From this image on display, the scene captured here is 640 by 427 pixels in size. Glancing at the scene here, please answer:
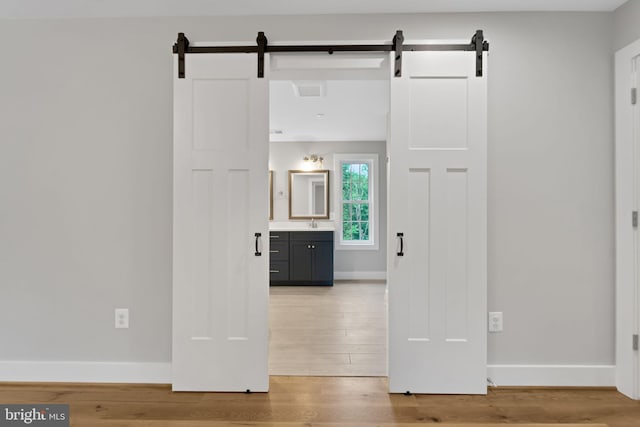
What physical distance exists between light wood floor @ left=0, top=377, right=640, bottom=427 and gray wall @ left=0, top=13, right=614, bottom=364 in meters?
0.22

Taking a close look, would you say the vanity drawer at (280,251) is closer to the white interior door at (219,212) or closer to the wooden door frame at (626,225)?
the white interior door at (219,212)

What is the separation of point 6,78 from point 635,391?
4488mm

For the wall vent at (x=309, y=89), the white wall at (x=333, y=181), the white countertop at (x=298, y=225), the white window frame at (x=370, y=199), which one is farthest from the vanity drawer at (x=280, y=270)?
the wall vent at (x=309, y=89)

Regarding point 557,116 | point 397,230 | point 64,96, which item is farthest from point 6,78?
point 557,116

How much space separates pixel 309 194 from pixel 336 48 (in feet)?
13.9

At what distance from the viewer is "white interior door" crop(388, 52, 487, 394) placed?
226 centimetres

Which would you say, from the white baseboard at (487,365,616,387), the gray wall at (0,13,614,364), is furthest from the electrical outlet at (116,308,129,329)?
the white baseboard at (487,365,616,387)

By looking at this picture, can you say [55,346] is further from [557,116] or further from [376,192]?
[376,192]

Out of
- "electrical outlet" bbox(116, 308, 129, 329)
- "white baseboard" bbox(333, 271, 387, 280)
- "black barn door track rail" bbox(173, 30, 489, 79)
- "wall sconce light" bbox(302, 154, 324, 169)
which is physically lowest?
"white baseboard" bbox(333, 271, 387, 280)

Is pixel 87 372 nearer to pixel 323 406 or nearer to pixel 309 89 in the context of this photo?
pixel 323 406

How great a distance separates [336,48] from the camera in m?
2.33

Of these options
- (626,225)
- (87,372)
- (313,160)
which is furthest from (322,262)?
(626,225)

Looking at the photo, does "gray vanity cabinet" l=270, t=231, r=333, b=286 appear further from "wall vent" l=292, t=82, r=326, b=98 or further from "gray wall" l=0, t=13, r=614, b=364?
"gray wall" l=0, t=13, r=614, b=364

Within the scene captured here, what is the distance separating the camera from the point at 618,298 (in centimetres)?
230
